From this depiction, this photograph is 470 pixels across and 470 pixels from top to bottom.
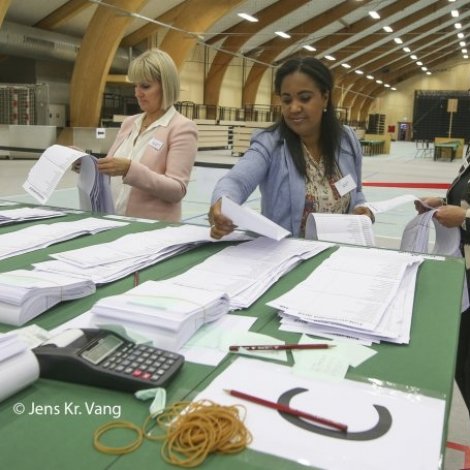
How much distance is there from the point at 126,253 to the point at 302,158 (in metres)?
0.90

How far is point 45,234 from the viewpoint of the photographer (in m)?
1.83

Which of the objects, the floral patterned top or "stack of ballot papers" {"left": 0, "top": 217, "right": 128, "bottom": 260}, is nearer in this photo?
"stack of ballot papers" {"left": 0, "top": 217, "right": 128, "bottom": 260}

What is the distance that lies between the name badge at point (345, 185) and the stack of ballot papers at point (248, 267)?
381 millimetres

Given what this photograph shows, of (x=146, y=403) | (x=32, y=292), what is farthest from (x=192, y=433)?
(x=32, y=292)

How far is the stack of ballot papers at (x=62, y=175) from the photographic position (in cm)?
205

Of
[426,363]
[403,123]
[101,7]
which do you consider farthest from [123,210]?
[403,123]

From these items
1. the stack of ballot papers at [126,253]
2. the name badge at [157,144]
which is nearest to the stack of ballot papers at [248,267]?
the stack of ballot papers at [126,253]

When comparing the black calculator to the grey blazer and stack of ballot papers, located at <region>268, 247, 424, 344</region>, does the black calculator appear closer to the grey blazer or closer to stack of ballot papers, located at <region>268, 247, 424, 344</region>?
stack of ballot papers, located at <region>268, 247, 424, 344</region>

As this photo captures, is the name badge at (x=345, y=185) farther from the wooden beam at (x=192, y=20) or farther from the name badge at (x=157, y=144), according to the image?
the wooden beam at (x=192, y=20)

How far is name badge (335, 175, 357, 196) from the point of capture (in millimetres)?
2199

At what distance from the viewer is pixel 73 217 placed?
222 cm

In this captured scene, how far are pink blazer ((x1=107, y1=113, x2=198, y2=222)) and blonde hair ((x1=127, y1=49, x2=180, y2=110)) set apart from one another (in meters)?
0.14

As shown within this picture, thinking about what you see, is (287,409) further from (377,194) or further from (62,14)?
(62,14)

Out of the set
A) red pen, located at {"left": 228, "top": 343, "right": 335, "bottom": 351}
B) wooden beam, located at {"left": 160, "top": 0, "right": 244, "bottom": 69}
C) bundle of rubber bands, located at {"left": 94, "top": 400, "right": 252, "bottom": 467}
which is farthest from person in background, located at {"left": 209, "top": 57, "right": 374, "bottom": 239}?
wooden beam, located at {"left": 160, "top": 0, "right": 244, "bottom": 69}
